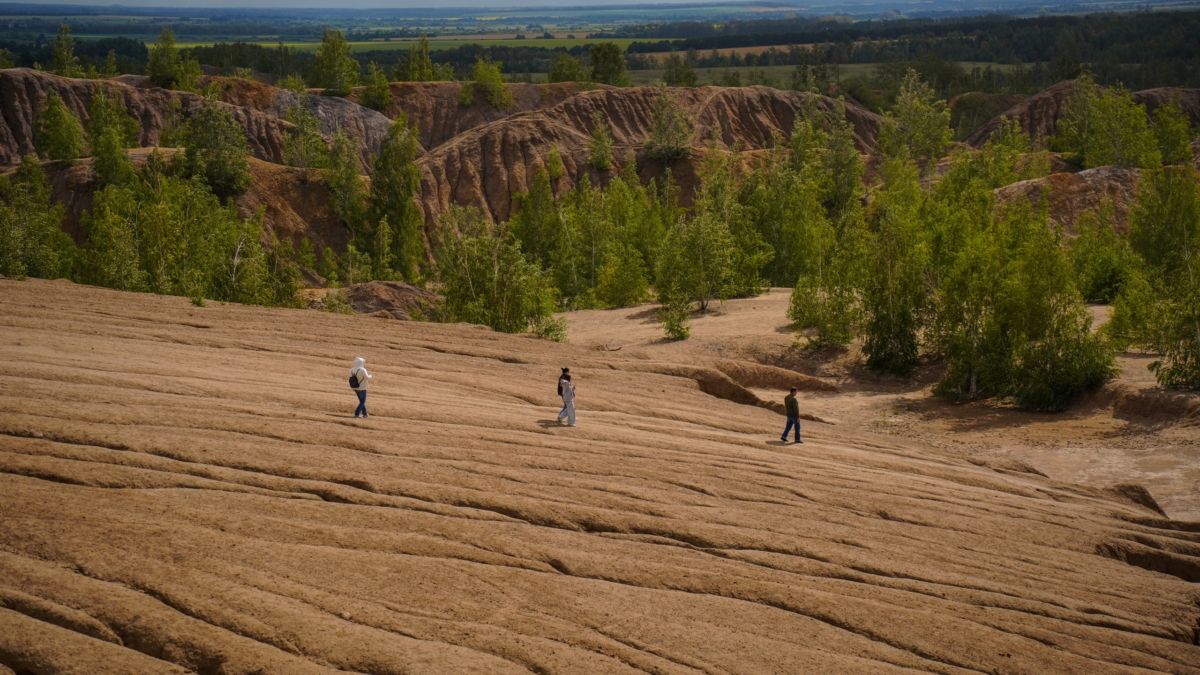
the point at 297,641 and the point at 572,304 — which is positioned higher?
the point at 297,641

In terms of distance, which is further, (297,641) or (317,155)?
(317,155)

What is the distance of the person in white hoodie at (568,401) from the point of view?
2322 centimetres

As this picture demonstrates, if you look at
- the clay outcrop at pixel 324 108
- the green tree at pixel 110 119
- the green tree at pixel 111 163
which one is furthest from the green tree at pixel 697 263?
the clay outcrop at pixel 324 108

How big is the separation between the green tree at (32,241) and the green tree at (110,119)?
743 inches

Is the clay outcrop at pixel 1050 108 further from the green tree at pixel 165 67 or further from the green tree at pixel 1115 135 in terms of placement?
the green tree at pixel 165 67

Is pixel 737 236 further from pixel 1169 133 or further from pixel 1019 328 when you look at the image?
pixel 1169 133

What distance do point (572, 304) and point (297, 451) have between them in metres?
44.1

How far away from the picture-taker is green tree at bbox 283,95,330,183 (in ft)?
278

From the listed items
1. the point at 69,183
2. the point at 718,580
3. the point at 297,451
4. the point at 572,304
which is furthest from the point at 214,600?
the point at 69,183

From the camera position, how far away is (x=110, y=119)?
3415 inches

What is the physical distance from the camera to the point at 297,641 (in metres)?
12.6

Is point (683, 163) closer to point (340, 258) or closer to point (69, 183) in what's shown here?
point (340, 258)

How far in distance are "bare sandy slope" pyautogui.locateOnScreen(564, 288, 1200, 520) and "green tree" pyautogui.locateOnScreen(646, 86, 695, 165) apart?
5188cm

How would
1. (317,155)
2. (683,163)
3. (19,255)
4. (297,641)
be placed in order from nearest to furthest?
1. (297,641)
2. (19,255)
3. (317,155)
4. (683,163)
